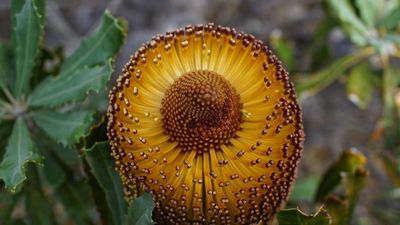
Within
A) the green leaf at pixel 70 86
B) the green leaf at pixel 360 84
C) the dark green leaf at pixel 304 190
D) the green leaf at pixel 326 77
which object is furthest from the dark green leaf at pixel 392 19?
the green leaf at pixel 70 86

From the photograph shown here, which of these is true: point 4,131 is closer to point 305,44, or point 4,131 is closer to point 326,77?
point 326,77

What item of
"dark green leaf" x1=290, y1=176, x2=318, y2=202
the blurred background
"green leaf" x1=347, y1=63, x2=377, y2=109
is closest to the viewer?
"dark green leaf" x1=290, y1=176, x2=318, y2=202

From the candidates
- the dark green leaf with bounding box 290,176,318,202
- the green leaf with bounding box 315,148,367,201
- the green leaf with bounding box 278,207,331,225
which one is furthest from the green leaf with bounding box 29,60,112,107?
the dark green leaf with bounding box 290,176,318,202

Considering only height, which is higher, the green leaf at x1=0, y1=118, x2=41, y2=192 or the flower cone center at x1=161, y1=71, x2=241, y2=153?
the green leaf at x1=0, y1=118, x2=41, y2=192

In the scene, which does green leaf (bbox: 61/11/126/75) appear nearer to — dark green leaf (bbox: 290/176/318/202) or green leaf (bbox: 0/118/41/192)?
green leaf (bbox: 0/118/41/192)

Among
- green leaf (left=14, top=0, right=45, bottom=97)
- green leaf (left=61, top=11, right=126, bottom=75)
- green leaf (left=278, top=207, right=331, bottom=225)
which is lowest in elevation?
green leaf (left=278, top=207, right=331, bottom=225)

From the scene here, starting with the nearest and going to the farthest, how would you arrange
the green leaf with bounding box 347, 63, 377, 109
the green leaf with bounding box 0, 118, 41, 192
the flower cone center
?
the flower cone center < the green leaf with bounding box 0, 118, 41, 192 < the green leaf with bounding box 347, 63, 377, 109

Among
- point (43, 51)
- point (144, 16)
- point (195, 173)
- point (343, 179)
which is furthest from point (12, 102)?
point (144, 16)
